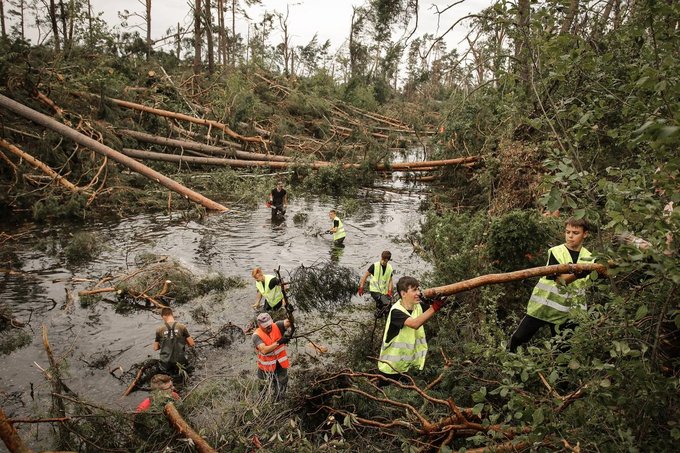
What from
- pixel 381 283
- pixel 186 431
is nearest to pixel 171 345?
pixel 186 431

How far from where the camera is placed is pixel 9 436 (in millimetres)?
2316

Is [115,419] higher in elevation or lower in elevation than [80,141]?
lower

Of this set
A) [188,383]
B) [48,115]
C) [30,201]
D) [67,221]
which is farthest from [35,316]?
[48,115]

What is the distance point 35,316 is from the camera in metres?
6.87

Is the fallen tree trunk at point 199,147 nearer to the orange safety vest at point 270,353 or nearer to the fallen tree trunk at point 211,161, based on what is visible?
the fallen tree trunk at point 211,161

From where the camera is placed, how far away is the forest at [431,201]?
2086 millimetres

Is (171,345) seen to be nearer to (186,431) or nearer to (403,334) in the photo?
(186,431)

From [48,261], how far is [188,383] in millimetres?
5504

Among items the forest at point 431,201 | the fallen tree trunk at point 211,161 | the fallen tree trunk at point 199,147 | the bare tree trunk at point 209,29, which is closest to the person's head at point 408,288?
the forest at point 431,201

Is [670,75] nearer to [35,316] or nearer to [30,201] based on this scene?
[35,316]

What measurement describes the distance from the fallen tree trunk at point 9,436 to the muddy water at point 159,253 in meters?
2.84

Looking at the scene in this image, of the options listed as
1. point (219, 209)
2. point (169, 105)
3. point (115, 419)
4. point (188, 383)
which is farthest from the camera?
point (169, 105)

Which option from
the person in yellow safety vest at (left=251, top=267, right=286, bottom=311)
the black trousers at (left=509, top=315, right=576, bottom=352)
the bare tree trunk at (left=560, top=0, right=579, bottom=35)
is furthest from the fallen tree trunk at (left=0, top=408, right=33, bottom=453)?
the person in yellow safety vest at (left=251, top=267, right=286, bottom=311)

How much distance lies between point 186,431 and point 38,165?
35.8 feet
